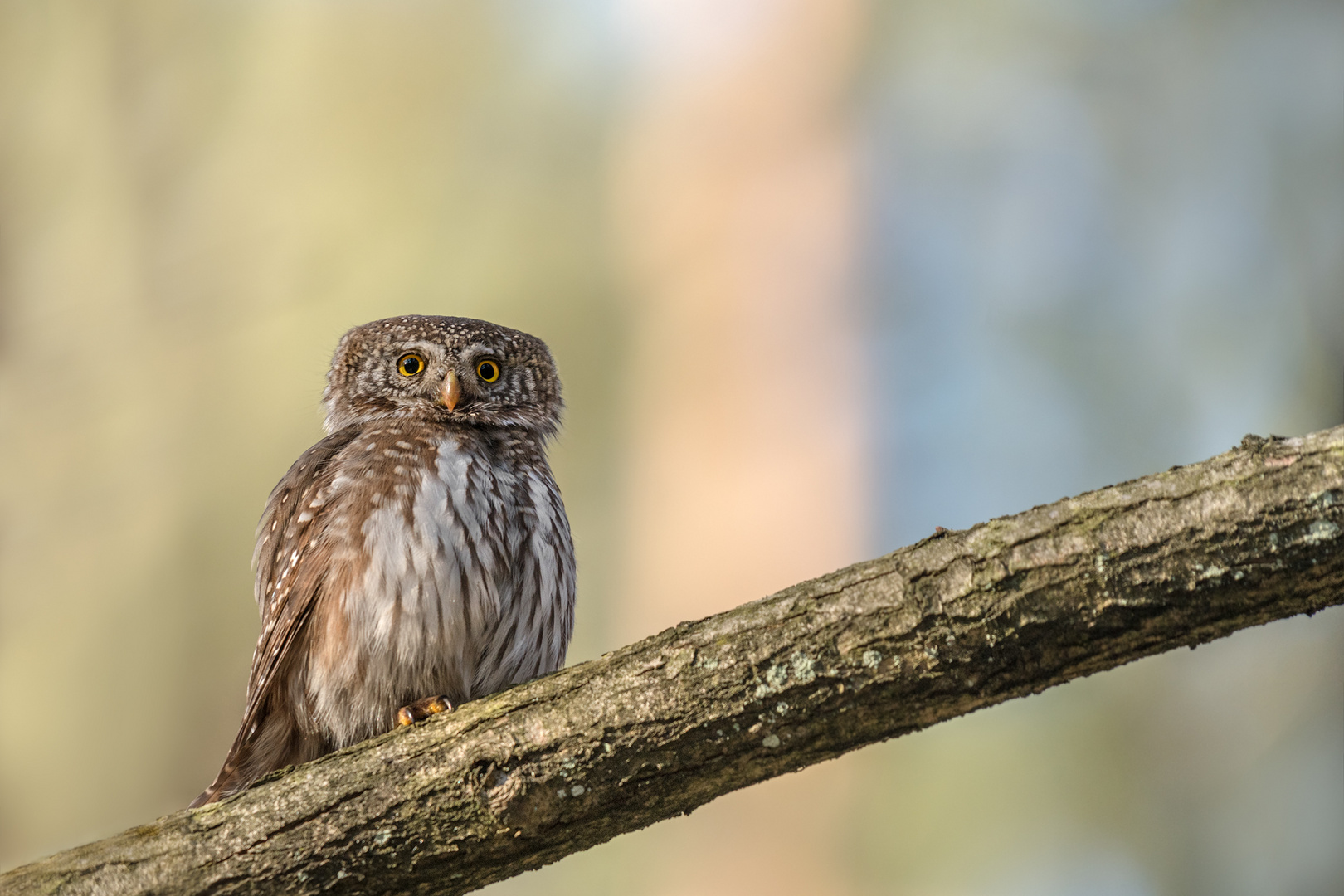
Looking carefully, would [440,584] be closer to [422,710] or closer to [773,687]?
[422,710]

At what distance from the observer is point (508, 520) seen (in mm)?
3951

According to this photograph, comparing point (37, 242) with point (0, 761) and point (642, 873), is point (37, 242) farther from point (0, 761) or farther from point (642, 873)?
point (642, 873)

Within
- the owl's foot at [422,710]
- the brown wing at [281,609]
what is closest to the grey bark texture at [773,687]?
the owl's foot at [422,710]

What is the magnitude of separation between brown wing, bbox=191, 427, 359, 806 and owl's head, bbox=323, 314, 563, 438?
0.47m

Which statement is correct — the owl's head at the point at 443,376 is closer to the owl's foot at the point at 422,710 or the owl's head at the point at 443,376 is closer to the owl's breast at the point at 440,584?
the owl's breast at the point at 440,584

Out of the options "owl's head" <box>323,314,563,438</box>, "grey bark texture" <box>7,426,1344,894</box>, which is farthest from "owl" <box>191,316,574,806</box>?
"grey bark texture" <box>7,426,1344,894</box>

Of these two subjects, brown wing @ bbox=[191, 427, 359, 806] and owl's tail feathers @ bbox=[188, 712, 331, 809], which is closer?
brown wing @ bbox=[191, 427, 359, 806]

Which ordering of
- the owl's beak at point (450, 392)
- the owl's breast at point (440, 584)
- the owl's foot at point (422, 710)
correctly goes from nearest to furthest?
the owl's foot at point (422, 710)
the owl's breast at point (440, 584)
the owl's beak at point (450, 392)

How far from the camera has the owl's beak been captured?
4422mm

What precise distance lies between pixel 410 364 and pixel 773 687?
269 centimetres

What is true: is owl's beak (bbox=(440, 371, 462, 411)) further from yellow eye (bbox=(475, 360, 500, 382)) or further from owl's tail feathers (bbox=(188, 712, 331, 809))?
owl's tail feathers (bbox=(188, 712, 331, 809))

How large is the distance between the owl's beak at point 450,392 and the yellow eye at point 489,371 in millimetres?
211

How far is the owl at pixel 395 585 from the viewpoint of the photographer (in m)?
3.68

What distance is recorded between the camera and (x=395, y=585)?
12.0 feet
